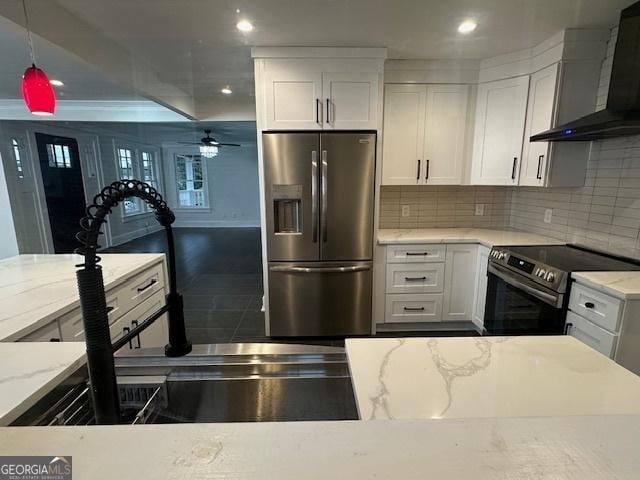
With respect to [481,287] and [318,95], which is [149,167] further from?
[481,287]

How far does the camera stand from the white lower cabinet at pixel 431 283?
270 cm

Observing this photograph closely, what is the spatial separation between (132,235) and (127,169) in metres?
1.24

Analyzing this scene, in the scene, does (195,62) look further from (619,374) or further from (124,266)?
(619,374)

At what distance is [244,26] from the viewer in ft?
6.80

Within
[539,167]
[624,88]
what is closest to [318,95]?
[539,167]

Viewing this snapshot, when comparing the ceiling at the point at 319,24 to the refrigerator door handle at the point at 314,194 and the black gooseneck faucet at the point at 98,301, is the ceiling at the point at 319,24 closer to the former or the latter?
the refrigerator door handle at the point at 314,194

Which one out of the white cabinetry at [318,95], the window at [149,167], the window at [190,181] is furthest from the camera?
the window at [190,181]

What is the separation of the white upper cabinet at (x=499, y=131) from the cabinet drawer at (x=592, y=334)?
48.5 inches

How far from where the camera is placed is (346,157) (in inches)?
98.3

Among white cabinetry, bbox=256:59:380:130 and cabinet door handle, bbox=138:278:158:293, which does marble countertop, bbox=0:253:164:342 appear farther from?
white cabinetry, bbox=256:59:380:130

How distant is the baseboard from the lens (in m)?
5.77

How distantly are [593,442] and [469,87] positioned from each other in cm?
293

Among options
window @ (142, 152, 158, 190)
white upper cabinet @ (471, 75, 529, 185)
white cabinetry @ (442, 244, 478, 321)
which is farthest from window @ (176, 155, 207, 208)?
white cabinetry @ (442, 244, 478, 321)

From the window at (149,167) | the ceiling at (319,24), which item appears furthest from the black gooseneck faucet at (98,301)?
the window at (149,167)
